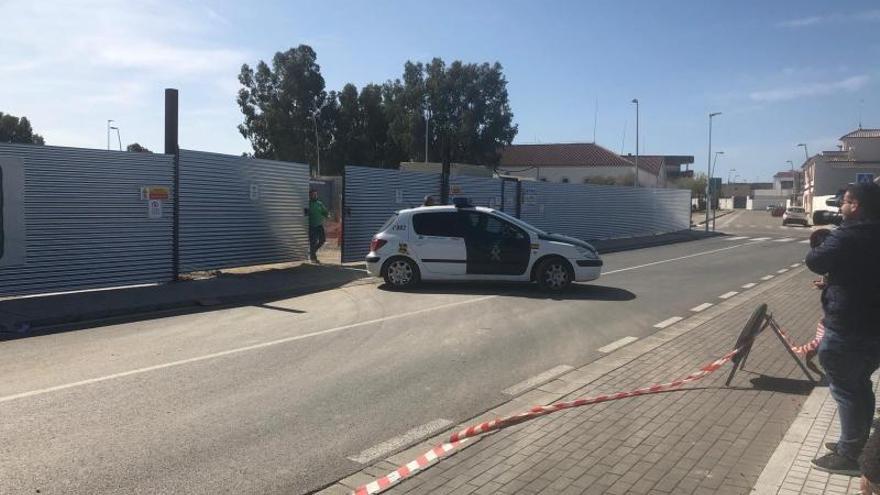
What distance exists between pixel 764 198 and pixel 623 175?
6242 cm

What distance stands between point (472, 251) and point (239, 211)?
18.5ft

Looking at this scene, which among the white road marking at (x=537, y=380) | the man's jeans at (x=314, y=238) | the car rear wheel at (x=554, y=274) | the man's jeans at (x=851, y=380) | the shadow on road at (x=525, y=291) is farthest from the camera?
the man's jeans at (x=314, y=238)

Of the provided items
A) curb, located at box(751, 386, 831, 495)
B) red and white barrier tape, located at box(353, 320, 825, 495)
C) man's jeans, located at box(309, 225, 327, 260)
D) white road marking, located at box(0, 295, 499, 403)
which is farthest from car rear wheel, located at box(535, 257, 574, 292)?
curb, located at box(751, 386, 831, 495)

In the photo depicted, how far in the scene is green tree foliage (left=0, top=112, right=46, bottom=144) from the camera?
5816 centimetres

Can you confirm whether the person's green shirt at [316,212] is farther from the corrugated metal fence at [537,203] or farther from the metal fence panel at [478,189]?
the metal fence panel at [478,189]

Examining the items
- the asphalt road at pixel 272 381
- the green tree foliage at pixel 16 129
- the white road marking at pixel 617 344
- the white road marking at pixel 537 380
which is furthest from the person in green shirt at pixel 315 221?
the green tree foliage at pixel 16 129

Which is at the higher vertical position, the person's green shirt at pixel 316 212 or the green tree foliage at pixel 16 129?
the green tree foliage at pixel 16 129

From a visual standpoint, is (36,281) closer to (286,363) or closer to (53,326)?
(53,326)

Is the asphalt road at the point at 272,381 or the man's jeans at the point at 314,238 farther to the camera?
the man's jeans at the point at 314,238

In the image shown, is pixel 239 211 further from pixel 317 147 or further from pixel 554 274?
pixel 317 147

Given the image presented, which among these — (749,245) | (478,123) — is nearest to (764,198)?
(478,123)

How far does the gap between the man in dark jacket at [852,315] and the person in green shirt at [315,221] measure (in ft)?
46.1

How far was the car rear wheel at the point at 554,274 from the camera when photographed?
12.8 metres

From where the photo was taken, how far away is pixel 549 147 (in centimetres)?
9219
